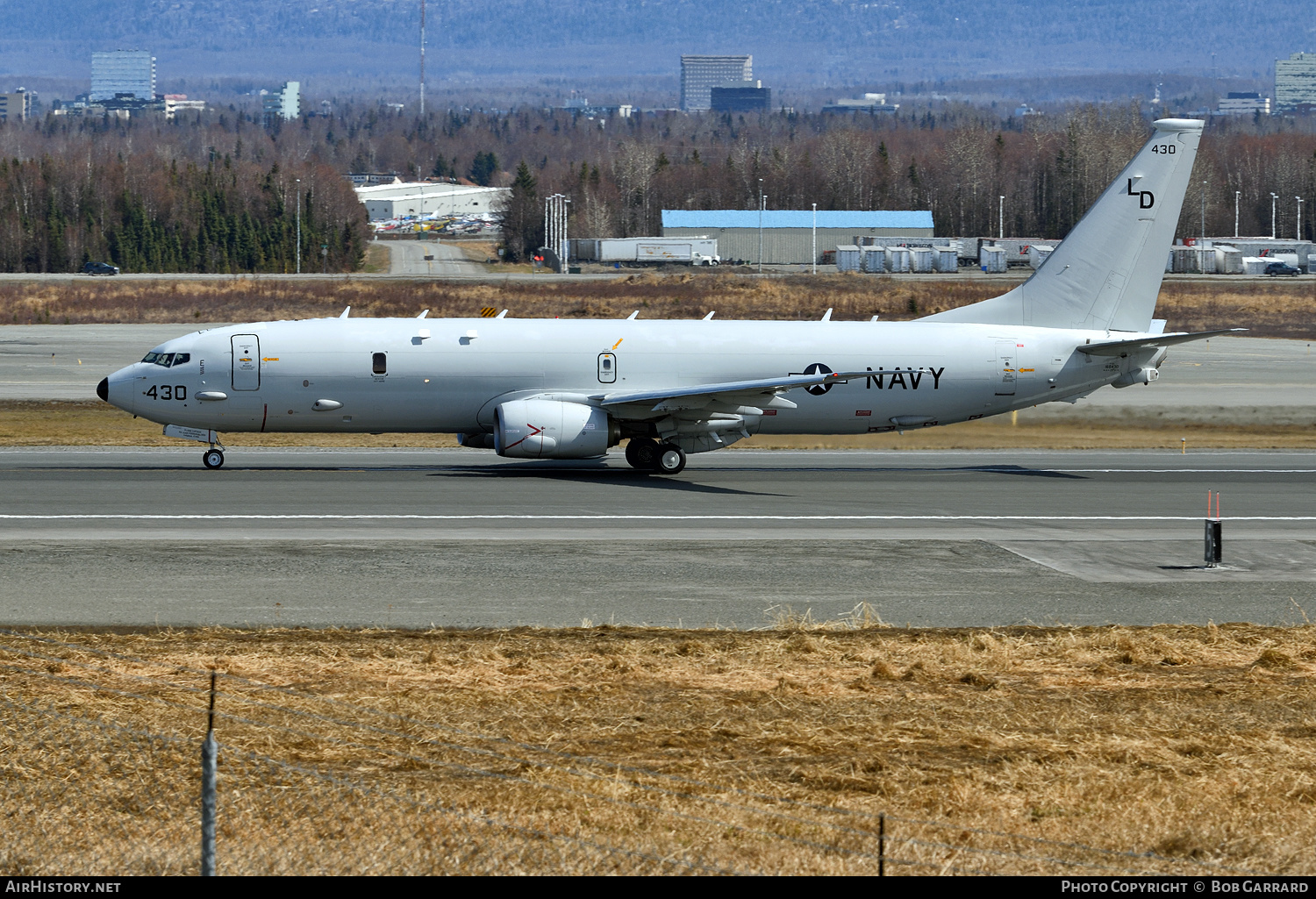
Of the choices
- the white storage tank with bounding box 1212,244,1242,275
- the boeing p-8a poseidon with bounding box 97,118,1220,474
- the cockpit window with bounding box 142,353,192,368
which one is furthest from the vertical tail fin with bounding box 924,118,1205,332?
the white storage tank with bounding box 1212,244,1242,275

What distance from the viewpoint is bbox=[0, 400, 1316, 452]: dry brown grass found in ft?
154

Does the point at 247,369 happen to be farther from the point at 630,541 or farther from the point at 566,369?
the point at 630,541

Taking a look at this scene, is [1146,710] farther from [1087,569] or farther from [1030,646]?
[1087,569]

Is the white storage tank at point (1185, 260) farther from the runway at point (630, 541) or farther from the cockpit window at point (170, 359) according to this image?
the cockpit window at point (170, 359)

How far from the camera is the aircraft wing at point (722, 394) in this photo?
38.4m

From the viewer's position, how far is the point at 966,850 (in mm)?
11625

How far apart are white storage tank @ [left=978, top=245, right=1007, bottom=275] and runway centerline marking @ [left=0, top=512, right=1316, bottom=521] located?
131987 millimetres

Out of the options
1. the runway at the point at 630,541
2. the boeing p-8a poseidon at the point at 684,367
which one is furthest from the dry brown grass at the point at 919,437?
the boeing p-8a poseidon at the point at 684,367

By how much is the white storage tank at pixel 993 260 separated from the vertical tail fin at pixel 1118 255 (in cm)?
12155

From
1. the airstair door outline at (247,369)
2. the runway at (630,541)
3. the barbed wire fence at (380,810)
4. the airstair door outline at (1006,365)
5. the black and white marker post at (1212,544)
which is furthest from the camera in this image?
the airstair door outline at (1006,365)

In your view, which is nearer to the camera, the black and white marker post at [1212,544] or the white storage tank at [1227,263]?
the black and white marker post at [1212,544]

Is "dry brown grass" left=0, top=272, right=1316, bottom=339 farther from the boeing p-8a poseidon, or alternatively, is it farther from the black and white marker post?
the black and white marker post

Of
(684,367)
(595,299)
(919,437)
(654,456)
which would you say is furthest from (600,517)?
(595,299)
